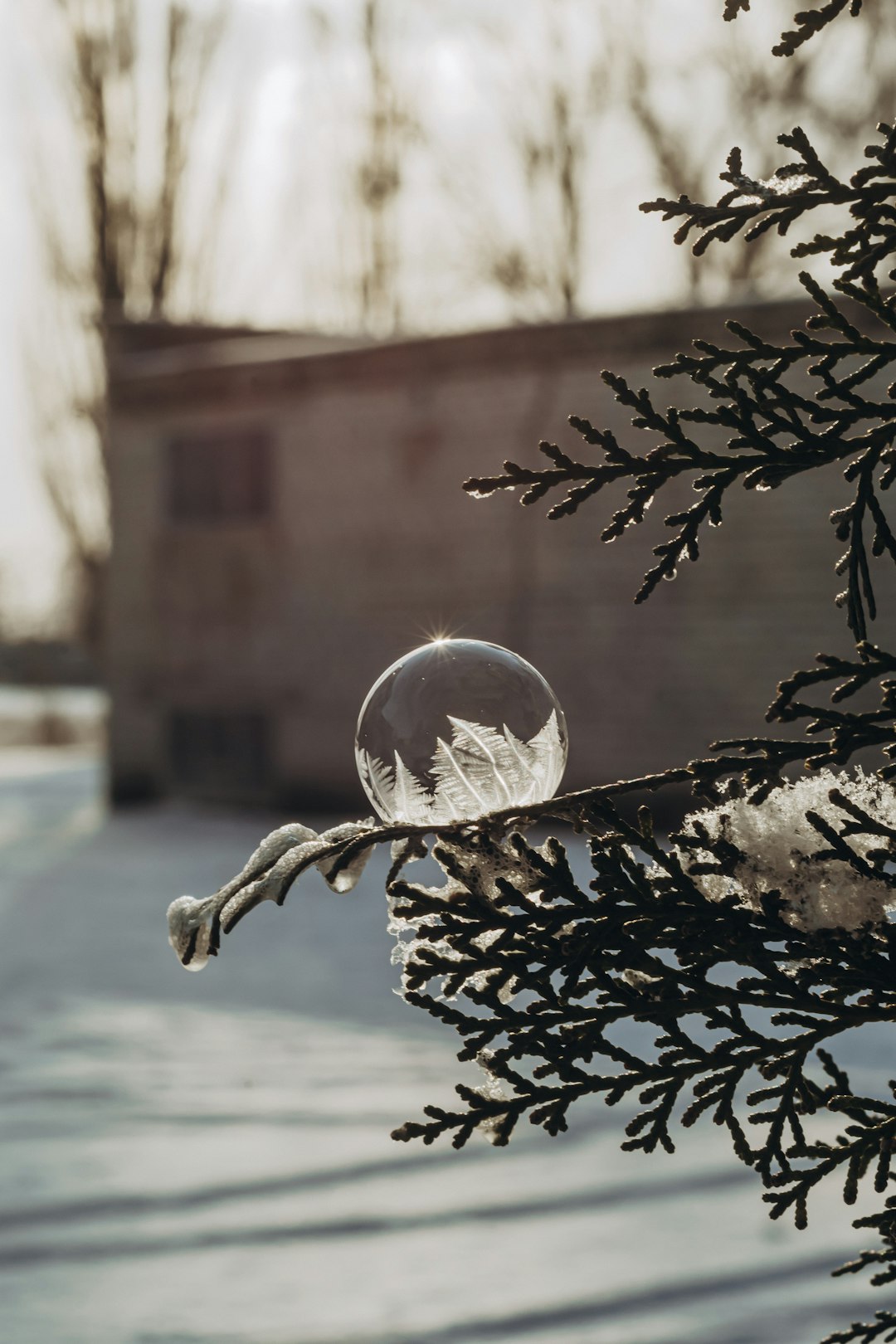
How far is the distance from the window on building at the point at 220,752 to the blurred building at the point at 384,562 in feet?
0.10

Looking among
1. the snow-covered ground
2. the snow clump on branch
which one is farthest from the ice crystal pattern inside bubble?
the snow-covered ground

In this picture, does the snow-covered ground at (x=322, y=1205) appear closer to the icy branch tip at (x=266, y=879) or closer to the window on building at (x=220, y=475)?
the icy branch tip at (x=266, y=879)

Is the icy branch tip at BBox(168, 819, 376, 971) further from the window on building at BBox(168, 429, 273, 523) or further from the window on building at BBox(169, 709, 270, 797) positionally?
the window on building at BBox(168, 429, 273, 523)

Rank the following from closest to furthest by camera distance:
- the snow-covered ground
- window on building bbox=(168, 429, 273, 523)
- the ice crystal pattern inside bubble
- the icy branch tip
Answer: the icy branch tip < the ice crystal pattern inside bubble < the snow-covered ground < window on building bbox=(168, 429, 273, 523)

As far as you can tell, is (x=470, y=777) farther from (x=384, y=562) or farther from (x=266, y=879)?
(x=384, y=562)

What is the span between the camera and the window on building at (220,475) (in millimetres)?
20594

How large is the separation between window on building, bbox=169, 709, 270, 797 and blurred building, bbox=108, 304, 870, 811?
30mm

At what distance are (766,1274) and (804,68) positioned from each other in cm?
2554

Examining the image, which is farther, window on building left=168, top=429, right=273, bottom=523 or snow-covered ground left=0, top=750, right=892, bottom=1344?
window on building left=168, top=429, right=273, bottom=523

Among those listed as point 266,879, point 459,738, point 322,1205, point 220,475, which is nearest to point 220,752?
point 220,475

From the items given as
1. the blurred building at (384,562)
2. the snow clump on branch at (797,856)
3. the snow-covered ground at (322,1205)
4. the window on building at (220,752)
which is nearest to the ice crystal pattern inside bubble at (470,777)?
the snow clump on branch at (797,856)

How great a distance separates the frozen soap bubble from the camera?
106 inches

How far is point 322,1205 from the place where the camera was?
23.3 feet

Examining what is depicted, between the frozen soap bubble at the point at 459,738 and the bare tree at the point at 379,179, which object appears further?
the bare tree at the point at 379,179
